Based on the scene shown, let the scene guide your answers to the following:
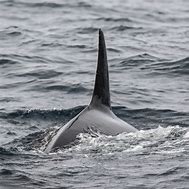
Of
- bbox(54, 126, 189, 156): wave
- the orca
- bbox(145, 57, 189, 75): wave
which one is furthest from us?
bbox(145, 57, 189, 75): wave

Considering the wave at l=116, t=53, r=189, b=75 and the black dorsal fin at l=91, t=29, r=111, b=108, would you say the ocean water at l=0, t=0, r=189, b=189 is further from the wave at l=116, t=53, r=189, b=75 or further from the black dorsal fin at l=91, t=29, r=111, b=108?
the black dorsal fin at l=91, t=29, r=111, b=108

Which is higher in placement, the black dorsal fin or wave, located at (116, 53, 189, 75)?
the black dorsal fin

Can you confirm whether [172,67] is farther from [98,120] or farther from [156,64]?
[98,120]

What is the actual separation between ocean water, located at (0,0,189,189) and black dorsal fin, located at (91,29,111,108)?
2.55 ft

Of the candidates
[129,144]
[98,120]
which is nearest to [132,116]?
[98,120]

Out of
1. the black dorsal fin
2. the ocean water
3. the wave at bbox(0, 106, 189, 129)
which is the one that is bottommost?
the wave at bbox(0, 106, 189, 129)

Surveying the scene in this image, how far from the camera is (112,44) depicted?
20.8m

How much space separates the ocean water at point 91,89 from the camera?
9.18m

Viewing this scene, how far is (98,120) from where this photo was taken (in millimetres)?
10742

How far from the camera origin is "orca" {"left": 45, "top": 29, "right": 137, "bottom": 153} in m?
10.3

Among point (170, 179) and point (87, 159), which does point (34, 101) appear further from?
point (170, 179)

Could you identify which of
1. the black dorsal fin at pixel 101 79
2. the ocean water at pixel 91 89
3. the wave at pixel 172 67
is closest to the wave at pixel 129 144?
the ocean water at pixel 91 89

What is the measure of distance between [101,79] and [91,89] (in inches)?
182

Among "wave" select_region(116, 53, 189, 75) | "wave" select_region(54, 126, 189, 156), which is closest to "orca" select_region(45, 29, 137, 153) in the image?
"wave" select_region(54, 126, 189, 156)
